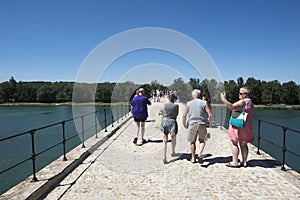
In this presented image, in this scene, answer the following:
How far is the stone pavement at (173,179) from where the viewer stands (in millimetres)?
3707

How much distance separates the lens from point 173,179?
430 cm

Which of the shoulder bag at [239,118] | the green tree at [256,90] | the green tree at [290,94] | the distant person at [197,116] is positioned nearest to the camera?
the shoulder bag at [239,118]

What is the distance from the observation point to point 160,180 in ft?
14.0

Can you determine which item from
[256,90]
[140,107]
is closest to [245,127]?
[140,107]

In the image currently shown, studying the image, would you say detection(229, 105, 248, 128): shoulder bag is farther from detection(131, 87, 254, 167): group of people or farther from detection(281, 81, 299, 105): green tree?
detection(281, 81, 299, 105): green tree

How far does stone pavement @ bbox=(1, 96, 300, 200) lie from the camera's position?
146 inches

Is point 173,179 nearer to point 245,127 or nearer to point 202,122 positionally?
point 202,122

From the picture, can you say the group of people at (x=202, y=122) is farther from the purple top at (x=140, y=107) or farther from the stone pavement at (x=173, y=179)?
the purple top at (x=140, y=107)

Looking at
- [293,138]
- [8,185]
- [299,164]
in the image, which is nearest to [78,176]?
[8,185]

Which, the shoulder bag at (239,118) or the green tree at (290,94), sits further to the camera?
the green tree at (290,94)

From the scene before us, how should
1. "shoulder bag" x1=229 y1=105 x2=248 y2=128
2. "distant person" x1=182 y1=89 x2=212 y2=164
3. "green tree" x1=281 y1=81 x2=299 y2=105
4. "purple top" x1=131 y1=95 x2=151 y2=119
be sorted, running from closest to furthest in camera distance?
"shoulder bag" x1=229 y1=105 x2=248 y2=128, "distant person" x1=182 y1=89 x2=212 y2=164, "purple top" x1=131 y1=95 x2=151 y2=119, "green tree" x1=281 y1=81 x2=299 y2=105

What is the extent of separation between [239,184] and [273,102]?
92.2 m

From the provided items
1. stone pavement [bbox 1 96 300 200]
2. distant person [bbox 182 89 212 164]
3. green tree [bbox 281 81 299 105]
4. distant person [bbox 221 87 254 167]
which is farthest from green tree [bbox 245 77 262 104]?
distant person [bbox 182 89 212 164]

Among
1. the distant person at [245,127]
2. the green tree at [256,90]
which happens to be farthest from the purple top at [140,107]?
the green tree at [256,90]
